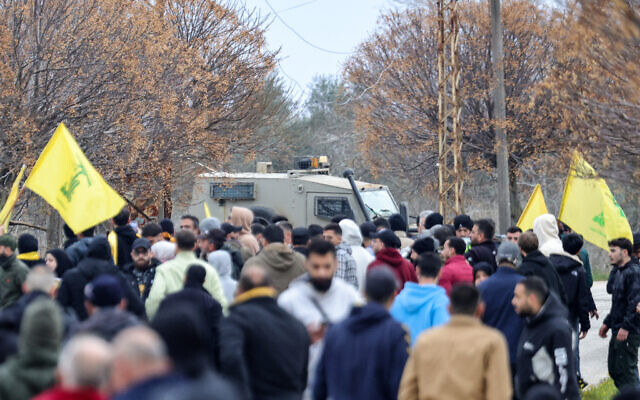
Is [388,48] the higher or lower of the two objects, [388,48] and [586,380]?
the higher

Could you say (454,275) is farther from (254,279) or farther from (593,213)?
(593,213)

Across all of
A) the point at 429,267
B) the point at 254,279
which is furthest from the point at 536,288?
the point at 254,279

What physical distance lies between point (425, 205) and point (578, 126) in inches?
1442

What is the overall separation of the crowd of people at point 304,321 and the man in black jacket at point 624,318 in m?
0.02

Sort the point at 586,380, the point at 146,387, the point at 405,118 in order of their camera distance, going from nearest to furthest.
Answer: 1. the point at 146,387
2. the point at 586,380
3. the point at 405,118

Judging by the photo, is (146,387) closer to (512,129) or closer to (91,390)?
(91,390)

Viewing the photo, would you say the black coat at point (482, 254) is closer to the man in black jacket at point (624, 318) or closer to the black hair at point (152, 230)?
the man in black jacket at point (624, 318)

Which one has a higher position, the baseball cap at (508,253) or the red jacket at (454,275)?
the baseball cap at (508,253)

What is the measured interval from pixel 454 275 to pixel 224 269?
2112 mm

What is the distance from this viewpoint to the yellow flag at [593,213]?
12.4 metres

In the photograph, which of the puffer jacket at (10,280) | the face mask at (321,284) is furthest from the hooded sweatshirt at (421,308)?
the puffer jacket at (10,280)

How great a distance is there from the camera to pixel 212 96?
26172 millimetres

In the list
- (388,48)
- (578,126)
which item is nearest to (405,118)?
(388,48)

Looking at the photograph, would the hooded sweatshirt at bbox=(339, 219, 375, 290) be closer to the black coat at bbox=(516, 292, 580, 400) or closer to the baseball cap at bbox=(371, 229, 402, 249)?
the baseball cap at bbox=(371, 229, 402, 249)
